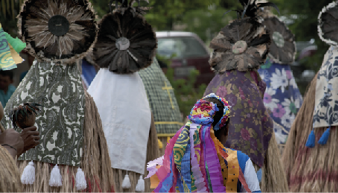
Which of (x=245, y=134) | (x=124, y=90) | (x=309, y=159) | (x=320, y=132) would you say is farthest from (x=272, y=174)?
(x=124, y=90)

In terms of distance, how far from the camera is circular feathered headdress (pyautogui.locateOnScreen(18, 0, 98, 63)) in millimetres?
3354

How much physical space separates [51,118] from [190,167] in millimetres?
1182

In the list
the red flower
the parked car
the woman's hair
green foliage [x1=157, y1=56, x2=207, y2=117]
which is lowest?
the red flower

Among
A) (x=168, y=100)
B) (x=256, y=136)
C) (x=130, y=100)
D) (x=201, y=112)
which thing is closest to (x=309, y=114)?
(x=256, y=136)

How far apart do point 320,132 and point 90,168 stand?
89.2 inches

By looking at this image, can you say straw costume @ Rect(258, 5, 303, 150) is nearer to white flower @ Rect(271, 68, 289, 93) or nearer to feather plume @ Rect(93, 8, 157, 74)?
white flower @ Rect(271, 68, 289, 93)

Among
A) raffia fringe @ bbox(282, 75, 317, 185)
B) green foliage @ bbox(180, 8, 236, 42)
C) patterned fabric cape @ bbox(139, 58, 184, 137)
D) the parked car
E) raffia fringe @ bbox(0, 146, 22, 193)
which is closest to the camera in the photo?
raffia fringe @ bbox(0, 146, 22, 193)

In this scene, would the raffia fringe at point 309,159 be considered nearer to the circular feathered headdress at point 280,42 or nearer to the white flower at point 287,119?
the white flower at point 287,119

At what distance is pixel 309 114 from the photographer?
4.66 meters

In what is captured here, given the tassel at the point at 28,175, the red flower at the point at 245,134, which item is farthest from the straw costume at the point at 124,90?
the tassel at the point at 28,175

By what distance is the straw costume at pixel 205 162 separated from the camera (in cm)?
257

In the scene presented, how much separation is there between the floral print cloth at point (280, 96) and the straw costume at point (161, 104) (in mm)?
1384

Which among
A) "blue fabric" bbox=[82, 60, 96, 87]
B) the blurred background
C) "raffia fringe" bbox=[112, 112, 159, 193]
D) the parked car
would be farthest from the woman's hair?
the parked car

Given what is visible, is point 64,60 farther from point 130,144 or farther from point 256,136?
point 256,136
